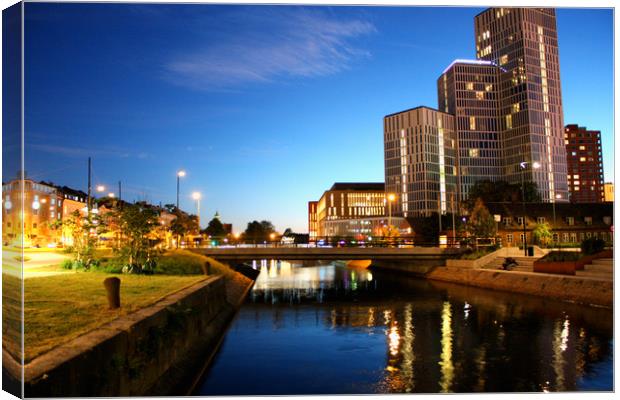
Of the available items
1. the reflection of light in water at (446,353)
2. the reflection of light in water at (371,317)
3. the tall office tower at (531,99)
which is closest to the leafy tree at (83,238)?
the reflection of light in water at (371,317)

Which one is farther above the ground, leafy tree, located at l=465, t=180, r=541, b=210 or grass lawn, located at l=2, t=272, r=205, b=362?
leafy tree, located at l=465, t=180, r=541, b=210

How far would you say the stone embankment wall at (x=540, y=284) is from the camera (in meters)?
31.1

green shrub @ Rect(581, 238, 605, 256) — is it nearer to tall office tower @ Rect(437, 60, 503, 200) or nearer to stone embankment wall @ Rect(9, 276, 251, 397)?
stone embankment wall @ Rect(9, 276, 251, 397)

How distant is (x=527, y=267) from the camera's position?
42844 mm

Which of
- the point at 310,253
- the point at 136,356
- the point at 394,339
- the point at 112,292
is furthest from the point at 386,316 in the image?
the point at 310,253

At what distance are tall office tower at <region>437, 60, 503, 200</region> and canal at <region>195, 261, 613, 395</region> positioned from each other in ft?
479

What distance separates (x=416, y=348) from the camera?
21219mm

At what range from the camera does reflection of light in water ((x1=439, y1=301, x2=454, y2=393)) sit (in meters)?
16.5

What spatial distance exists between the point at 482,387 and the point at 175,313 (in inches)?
421

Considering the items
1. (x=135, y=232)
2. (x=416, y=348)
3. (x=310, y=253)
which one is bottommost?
(x=416, y=348)

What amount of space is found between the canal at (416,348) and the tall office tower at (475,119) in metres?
146

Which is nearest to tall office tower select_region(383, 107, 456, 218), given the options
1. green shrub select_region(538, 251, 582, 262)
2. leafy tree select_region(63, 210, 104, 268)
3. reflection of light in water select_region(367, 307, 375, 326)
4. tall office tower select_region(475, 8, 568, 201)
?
tall office tower select_region(475, 8, 568, 201)

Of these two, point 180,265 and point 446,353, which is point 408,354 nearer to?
point 446,353

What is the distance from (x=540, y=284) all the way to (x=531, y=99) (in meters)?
151
